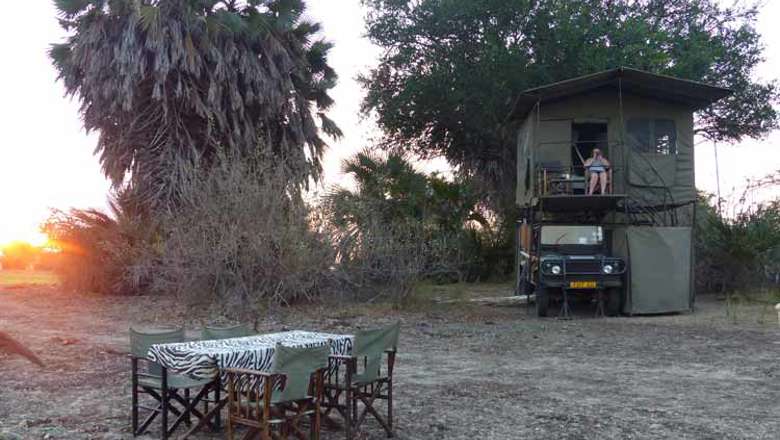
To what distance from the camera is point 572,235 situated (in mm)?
17312

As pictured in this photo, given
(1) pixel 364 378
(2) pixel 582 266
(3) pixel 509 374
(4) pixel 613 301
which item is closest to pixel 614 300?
(4) pixel 613 301

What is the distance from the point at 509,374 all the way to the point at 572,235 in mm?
8151

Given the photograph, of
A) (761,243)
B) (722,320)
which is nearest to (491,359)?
(722,320)

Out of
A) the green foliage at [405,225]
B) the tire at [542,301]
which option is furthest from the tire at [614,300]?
the green foliage at [405,225]

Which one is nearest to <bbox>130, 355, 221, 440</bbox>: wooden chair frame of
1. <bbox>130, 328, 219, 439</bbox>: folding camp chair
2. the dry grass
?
<bbox>130, 328, 219, 439</bbox>: folding camp chair

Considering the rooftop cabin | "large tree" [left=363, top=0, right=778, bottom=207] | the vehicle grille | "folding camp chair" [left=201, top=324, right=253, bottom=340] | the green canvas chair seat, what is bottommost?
the green canvas chair seat

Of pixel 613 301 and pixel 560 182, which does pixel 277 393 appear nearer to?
pixel 613 301

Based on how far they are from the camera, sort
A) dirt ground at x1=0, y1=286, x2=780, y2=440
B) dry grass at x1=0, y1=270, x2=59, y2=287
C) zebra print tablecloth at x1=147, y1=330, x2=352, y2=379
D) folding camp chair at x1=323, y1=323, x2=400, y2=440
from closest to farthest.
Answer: zebra print tablecloth at x1=147, y1=330, x2=352, y2=379, folding camp chair at x1=323, y1=323, x2=400, y2=440, dirt ground at x1=0, y1=286, x2=780, y2=440, dry grass at x1=0, y1=270, x2=59, y2=287

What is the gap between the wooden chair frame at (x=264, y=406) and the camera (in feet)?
18.5

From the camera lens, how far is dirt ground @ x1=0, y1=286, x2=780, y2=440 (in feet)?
22.8

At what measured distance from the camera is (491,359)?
1102 centimetres

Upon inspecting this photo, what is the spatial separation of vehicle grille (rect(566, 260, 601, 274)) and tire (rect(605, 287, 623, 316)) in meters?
0.96

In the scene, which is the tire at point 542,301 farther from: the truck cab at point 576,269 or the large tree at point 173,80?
the large tree at point 173,80

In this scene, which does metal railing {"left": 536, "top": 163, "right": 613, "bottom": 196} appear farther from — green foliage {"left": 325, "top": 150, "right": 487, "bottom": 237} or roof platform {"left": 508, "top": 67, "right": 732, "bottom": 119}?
green foliage {"left": 325, "top": 150, "right": 487, "bottom": 237}
